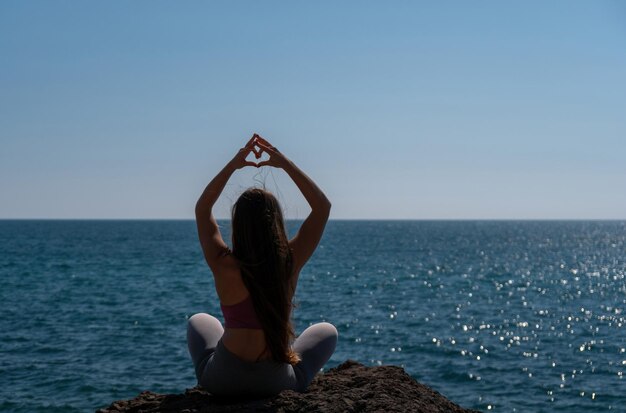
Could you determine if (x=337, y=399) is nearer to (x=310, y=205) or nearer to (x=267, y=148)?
(x=310, y=205)

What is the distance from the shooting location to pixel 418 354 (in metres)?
19.5

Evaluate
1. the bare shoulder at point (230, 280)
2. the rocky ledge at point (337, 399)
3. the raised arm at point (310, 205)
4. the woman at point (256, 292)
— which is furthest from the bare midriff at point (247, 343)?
the raised arm at point (310, 205)

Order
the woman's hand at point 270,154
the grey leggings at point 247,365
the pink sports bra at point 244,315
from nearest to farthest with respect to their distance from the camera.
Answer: the pink sports bra at point 244,315 < the grey leggings at point 247,365 < the woman's hand at point 270,154

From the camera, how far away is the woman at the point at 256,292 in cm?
491

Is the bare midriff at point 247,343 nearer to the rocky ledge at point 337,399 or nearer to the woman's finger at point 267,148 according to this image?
the rocky ledge at point 337,399

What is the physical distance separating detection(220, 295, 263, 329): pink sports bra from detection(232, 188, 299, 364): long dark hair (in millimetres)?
45

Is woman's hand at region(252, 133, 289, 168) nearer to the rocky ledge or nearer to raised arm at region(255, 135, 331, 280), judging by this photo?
raised arm at region(255, 135, 331, 280)

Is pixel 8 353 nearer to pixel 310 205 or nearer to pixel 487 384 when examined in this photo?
pixel 487 384

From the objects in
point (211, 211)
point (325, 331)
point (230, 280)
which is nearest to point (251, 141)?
point (211, 211)

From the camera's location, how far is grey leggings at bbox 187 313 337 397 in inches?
201

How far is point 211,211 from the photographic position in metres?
5.21

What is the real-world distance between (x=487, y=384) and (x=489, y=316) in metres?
12.0

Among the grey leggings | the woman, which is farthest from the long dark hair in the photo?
the grey leggings

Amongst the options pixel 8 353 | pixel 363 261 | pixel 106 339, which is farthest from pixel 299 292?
pixel 363 261
